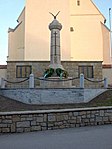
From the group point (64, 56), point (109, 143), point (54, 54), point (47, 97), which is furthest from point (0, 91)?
point (64, 56)

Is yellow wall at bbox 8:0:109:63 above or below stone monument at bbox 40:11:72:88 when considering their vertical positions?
above

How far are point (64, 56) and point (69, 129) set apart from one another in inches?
909

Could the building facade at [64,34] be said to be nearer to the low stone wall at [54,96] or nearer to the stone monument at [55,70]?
the stone monument at [55,70]

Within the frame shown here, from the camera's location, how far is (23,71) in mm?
22500

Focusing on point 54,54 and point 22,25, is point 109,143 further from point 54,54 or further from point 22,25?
point 22,25

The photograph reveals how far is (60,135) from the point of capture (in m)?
8.45

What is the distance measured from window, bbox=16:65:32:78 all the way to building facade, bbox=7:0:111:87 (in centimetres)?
928

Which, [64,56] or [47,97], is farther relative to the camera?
[64,56]

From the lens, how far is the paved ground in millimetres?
6914

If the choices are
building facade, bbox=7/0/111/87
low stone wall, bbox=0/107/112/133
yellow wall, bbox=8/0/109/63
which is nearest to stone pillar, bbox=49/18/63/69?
low stone wall, bbox=0/107/112/133

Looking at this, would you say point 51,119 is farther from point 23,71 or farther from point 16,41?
point 16,41

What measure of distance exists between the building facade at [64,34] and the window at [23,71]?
9277 mm

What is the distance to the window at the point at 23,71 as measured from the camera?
22312 mm

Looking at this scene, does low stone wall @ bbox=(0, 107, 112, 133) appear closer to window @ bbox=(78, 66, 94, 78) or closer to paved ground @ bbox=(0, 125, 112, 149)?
paved ground @ bbox=(0, 125, 112, 149)
